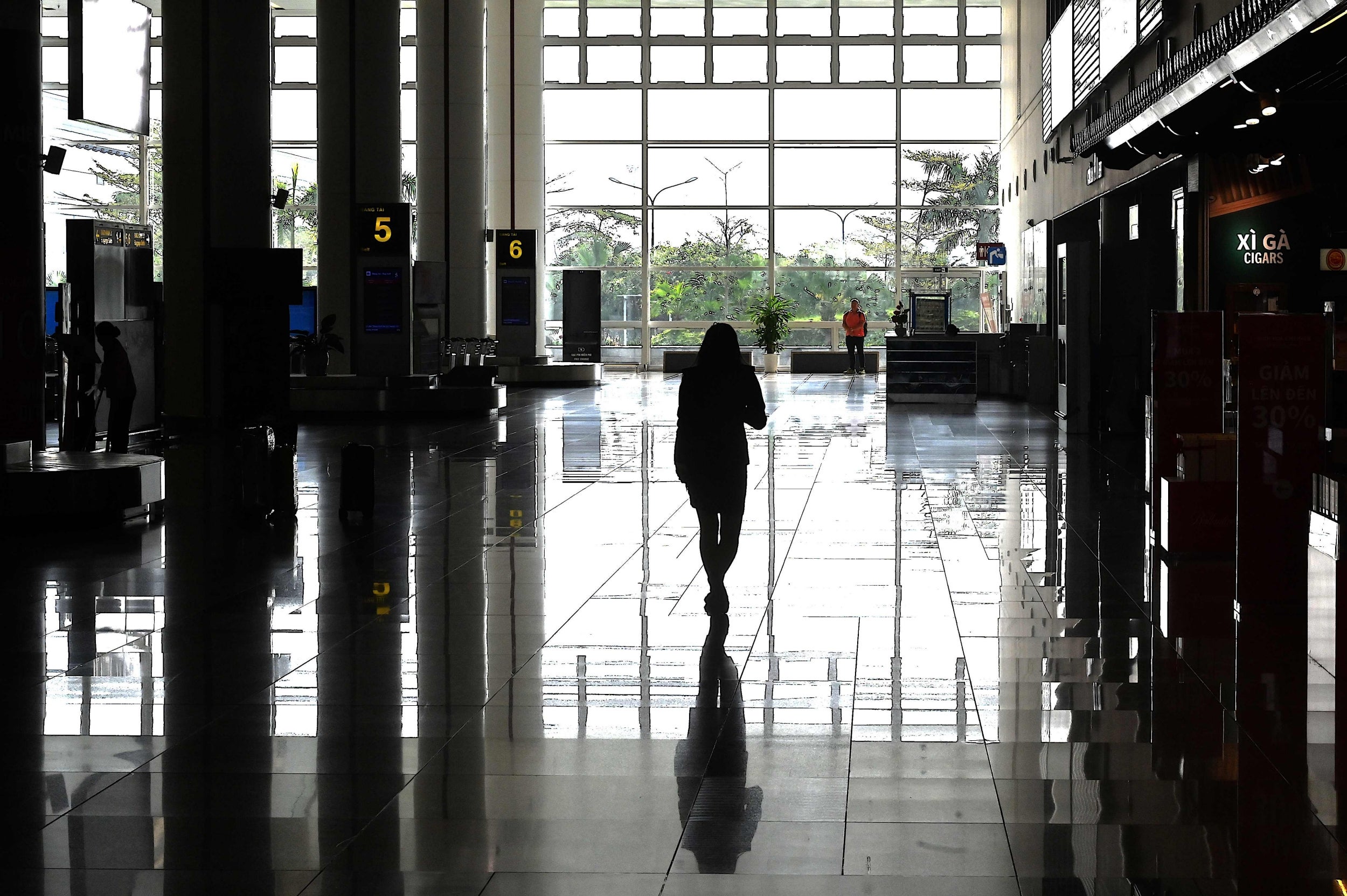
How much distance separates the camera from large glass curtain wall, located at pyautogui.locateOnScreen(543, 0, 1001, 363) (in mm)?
39031

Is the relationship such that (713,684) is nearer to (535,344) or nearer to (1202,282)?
(1202,282)

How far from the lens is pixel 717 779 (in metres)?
4.78

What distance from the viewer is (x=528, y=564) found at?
9039mm

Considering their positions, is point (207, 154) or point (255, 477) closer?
point (255, 477)

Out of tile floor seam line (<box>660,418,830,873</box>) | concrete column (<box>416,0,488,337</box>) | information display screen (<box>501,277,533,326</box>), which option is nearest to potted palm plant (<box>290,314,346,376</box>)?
concrete column (<box>416,0,488,337</box>)

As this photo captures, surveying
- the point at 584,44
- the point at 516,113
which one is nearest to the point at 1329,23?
the point at 516,113

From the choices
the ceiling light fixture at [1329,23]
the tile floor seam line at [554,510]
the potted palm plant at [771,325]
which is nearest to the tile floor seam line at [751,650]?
the tile floor seam line at [554,510]

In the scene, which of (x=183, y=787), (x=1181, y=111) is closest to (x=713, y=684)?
(x=183, y=787)

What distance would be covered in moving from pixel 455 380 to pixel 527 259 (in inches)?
269

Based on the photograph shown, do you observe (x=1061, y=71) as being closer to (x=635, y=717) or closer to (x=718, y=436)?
(x=718, y=436)

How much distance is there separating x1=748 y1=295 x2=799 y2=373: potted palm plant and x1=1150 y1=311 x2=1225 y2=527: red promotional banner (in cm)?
2798

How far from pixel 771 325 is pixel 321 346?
16.7 meters

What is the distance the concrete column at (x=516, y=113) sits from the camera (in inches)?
1470

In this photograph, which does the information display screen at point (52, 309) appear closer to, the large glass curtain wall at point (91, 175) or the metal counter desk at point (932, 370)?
the metal counter desk at point (932, 370)
